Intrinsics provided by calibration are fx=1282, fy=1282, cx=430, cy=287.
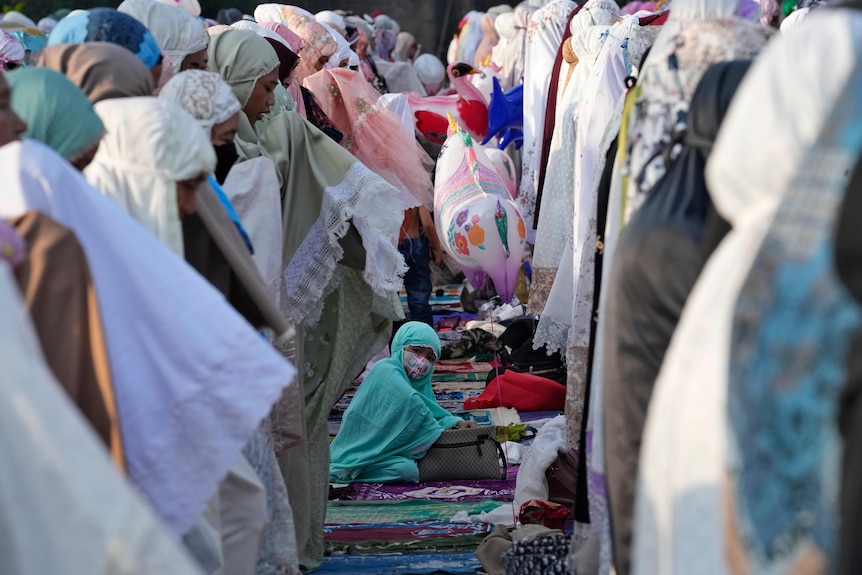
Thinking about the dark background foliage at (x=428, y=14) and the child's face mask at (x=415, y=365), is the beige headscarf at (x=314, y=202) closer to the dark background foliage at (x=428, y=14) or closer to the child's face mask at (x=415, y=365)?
the child's face mask at (x=415, y=365)

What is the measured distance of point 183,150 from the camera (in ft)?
9.18

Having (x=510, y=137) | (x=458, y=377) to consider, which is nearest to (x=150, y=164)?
(x=458, y=377)

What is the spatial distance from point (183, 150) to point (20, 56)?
186 inches

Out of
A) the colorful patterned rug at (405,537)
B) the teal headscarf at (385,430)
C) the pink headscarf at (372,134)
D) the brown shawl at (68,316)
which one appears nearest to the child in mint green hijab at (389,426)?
the teal headscarf at (385,430)

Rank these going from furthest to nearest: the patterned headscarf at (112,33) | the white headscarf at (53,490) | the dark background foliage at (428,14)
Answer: the dark background foliage at (428,14) → the patterned headscarf at (112,33) → the white headscarf at (53,490)

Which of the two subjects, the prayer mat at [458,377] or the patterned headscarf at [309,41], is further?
the prayer mat at [458,377]

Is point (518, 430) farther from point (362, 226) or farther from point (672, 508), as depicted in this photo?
point (672, 508)

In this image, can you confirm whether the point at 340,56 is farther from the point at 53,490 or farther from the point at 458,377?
the point at 53,490

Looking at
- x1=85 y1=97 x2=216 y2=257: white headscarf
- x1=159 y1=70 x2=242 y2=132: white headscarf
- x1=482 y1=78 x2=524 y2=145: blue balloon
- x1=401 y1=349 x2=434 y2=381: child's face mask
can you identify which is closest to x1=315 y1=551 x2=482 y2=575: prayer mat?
x1=401 y1=349 x2=434 y2=381: child's face mask

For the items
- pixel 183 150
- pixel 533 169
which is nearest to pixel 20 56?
pixel 533 169

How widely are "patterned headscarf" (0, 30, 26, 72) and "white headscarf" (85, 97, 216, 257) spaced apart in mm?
4372

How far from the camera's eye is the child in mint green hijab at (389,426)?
5621 mm

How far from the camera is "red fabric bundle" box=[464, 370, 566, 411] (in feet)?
22.1

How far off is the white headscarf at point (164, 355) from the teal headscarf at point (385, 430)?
124 inches
